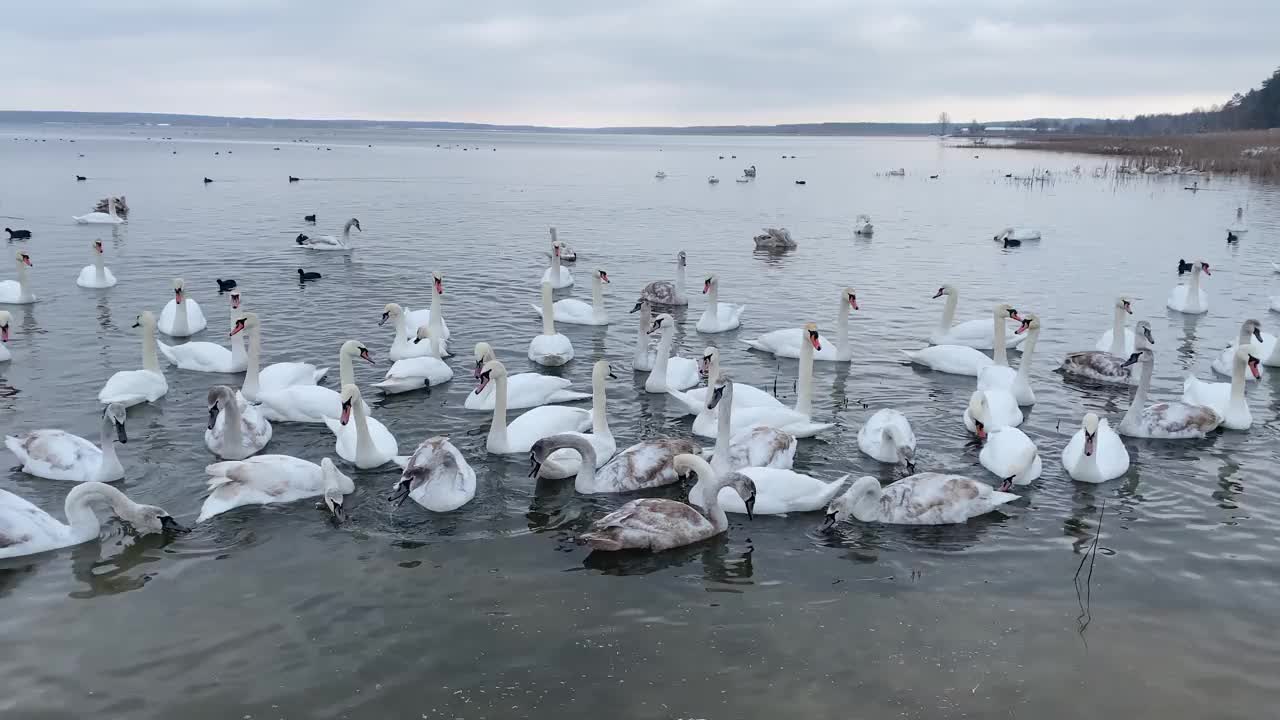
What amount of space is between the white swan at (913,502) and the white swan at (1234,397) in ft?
A: 16.6

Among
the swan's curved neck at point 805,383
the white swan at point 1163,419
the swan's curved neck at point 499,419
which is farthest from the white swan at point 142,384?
the white swan at point 1163,419

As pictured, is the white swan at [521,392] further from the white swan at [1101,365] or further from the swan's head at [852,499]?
the white swan at [1101,365]

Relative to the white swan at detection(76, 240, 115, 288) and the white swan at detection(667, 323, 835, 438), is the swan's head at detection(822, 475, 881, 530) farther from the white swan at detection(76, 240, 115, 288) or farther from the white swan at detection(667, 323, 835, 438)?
the white swan at detection(76, 240, 115, 288)

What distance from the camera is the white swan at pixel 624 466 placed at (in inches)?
389

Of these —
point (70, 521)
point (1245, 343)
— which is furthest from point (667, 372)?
point (1245, 343)

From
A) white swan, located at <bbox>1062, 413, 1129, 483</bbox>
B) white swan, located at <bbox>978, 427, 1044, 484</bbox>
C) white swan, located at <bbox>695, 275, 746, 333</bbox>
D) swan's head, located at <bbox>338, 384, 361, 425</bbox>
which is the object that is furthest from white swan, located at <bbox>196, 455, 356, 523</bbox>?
white swan, located at <bbox>695, 275, 746, 333</bbox>

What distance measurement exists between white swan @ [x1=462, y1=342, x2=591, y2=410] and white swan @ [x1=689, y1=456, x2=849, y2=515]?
3.88 meters

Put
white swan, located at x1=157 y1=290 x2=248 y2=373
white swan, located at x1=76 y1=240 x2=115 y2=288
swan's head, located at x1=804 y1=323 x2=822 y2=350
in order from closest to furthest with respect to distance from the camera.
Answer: swan's head, located at x1=804 y1=323 x2=822 y2=350 < white swan, located at x1=157 y1=290 x2=248 y2=373 < white swan, located at x1=76 y1=240 x2=115 y2=288

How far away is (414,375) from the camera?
13.4 meters

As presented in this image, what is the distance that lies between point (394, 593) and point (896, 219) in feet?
116

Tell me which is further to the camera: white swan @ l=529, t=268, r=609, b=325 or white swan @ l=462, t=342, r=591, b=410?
white swan @ l=529, t=268, r=609, b=325

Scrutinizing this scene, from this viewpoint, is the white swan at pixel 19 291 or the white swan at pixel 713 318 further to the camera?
the white swan at pixel 19 291

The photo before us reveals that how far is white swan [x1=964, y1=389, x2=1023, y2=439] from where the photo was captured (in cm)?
1145

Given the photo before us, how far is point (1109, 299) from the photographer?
2136cm
